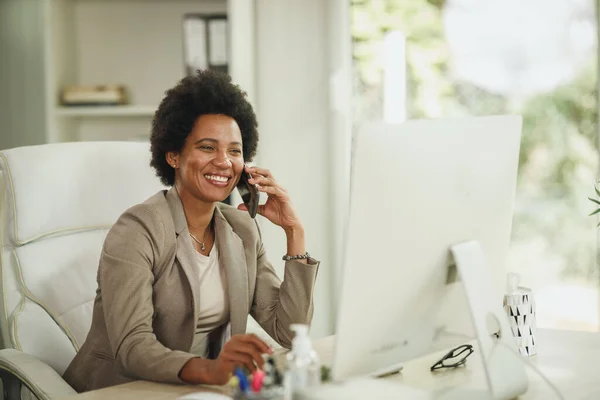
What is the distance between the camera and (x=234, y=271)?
1.68 m

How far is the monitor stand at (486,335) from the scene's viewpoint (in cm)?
112

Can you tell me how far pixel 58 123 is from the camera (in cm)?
316

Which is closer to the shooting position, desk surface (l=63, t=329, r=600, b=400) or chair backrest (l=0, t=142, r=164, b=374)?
desk surface (l=63, t=329, r=600, b=400)

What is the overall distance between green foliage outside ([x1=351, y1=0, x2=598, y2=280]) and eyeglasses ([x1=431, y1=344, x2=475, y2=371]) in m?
2.00

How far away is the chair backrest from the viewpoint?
177 centimetres

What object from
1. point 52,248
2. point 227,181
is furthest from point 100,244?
point 227,181

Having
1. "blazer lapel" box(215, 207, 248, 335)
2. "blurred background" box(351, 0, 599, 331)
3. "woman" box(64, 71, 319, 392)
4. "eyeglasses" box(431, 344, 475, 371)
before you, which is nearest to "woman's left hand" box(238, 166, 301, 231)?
"woman" box(64, 71, 319, 392)

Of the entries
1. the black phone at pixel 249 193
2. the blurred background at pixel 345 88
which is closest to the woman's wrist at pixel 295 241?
the black phone at pixel 249 193

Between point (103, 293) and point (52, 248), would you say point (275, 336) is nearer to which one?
point (103, 293)

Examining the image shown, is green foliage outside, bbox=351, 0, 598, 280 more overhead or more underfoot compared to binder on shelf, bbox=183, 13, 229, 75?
more underfoot

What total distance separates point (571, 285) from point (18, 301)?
2489mm

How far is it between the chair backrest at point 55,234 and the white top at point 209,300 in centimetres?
37

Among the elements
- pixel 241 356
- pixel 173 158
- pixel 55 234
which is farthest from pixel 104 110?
pixel 241 356

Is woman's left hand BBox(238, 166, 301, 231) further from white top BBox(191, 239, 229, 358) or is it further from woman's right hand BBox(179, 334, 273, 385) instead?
woman's right hand BBox(179, 334, 273, 385)
